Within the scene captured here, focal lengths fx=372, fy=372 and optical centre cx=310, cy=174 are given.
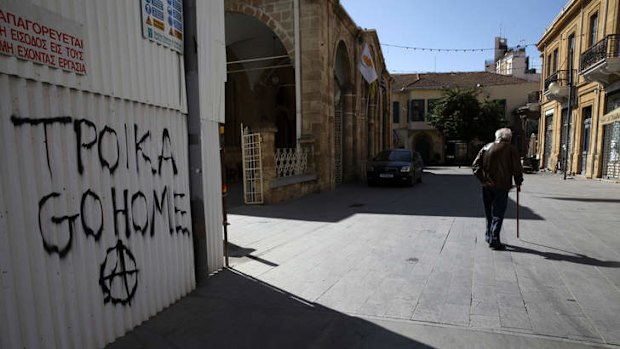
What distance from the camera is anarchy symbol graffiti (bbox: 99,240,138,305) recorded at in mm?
2898

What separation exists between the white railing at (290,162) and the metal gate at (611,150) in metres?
14.0

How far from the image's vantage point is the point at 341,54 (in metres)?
17.2

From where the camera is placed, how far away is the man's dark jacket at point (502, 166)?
5488 millimetres

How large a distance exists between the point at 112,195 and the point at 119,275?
657 mm

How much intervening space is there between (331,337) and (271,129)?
7642 millimetres

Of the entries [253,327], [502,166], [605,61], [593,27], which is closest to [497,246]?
[502,166]

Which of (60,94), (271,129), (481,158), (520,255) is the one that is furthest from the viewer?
(271,129)

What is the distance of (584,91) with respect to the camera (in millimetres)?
19656

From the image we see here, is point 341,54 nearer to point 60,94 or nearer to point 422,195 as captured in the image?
point 422,195

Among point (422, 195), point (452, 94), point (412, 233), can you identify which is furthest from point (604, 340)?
point (452, 94)

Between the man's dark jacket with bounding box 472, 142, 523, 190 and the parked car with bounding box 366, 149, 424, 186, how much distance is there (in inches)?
377

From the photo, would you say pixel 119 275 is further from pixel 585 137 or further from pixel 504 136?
pixel 585 137

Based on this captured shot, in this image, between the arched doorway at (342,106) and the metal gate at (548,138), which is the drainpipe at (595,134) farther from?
the arched doorway at (342,106)

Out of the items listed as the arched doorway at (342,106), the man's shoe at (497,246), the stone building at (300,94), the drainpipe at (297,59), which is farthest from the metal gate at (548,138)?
the man's shoe at (497,246)
